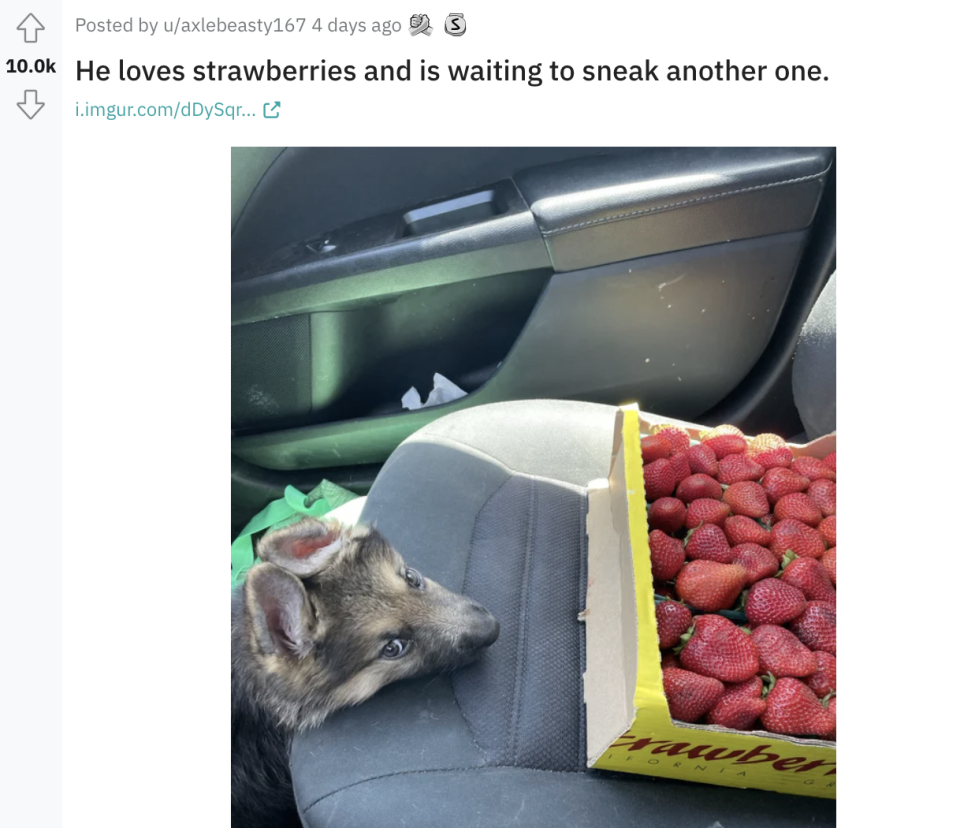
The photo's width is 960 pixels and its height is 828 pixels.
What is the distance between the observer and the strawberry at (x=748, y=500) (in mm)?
1467

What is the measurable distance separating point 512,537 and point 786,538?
47 centimetres

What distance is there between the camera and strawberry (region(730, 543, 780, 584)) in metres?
1.36

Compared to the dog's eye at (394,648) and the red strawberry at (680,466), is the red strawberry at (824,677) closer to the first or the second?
the red strawberry at (680,466)

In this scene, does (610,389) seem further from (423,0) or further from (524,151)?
(423,0)

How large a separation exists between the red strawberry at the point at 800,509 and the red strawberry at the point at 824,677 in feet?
0.84

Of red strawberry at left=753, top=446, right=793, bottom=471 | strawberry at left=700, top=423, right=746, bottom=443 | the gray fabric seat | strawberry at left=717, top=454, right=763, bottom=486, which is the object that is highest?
strawberry at left=700, top=423, right=746, bottom=443

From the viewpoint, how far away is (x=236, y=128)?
4.21 ft

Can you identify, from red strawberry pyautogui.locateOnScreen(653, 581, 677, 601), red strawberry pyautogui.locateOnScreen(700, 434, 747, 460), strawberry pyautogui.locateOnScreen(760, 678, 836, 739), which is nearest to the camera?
strawberry pyautogui.locateOnScreen(760, 678, 836, 739)

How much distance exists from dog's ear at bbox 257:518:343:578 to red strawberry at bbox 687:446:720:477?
641 mm

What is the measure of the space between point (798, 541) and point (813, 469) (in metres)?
0.16

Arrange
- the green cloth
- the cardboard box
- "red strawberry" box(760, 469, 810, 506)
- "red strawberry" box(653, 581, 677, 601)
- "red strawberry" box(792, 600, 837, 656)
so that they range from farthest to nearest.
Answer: the green cloth < "red strawberry" box(760, 469, 810, 506) < "red strawberry" box(653, 581, 677, 601) < "red strawberry" box(792, 600, 837, 656) < the cardboard box

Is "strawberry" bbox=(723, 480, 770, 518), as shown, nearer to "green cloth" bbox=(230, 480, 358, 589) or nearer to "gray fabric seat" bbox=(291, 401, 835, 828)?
→ "gray fabric seat" bbox=(291, 401, 835, 828)

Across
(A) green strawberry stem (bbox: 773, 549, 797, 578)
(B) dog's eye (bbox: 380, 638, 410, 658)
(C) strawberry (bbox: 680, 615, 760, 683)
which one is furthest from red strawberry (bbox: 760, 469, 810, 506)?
(B) dog's eye (bbox: 380, 638, 410, 658)

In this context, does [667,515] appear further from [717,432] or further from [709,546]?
[717,432]
